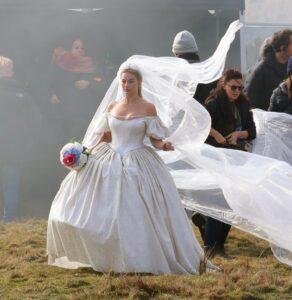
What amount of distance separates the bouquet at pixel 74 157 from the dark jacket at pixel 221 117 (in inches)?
51.2

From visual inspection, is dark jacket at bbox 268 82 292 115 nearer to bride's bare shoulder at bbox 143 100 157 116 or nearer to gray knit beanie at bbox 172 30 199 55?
gray knit beanie at bbox 172 30 199 55

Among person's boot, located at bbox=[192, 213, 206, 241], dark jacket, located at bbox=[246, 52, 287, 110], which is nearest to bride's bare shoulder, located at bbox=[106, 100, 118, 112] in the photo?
person's boot, located at bbox=[192, 213, 206, 241]

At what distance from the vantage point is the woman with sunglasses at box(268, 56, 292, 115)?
29.1 feet

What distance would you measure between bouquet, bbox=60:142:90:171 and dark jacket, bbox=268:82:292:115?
2.17m

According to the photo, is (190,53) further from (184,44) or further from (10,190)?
(10,190)

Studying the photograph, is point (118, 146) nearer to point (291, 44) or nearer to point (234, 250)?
point (234, 250)

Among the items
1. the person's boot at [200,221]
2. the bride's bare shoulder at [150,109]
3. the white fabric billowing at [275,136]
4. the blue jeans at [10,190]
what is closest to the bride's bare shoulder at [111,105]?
the bride's bare shoulder at [150,109]

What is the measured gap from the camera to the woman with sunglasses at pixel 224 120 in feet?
27.2

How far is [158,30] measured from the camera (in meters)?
12.4

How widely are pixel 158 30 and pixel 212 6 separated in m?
0.73

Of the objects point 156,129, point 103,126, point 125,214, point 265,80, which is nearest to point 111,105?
point 103,126

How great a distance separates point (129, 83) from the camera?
7609 millimetres

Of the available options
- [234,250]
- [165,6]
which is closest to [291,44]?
[234,250]

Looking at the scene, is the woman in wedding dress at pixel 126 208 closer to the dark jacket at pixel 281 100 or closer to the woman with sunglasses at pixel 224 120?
the woman with sunglasses at pixel 224 120
